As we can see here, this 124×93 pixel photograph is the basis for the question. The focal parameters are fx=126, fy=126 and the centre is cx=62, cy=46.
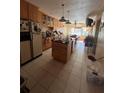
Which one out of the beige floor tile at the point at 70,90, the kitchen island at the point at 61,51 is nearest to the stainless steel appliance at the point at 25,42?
the kitchen island at the point at 61,51

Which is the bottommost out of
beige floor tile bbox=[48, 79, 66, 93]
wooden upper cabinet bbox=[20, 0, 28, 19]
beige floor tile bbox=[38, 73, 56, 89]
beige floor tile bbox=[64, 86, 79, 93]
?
beige floor tile bbox=[64, 86, 79, 93]

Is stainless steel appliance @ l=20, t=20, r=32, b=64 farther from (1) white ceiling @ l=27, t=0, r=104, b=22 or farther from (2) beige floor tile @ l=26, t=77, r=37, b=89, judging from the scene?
(2) beige floor tile @ l=26, t=77, r=37, b=89

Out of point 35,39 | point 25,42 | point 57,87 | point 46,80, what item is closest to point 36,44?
point 35,39

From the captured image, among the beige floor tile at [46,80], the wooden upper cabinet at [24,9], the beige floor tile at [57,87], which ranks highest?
the wooden upper cabinet at [24,9]

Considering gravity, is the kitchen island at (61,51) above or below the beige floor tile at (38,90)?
above

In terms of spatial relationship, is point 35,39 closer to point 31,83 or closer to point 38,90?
point 31,83

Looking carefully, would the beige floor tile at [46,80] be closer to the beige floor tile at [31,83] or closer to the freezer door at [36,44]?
the beige floor tile at [31,83]

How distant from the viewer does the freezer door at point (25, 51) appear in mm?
5041

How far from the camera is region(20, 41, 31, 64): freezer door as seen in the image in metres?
5.04

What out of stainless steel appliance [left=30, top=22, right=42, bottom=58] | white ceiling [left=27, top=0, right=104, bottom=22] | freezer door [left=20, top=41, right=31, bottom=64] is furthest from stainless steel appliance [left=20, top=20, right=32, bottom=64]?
white ceiling [left=27, top=0, right=104, bottom=22]
